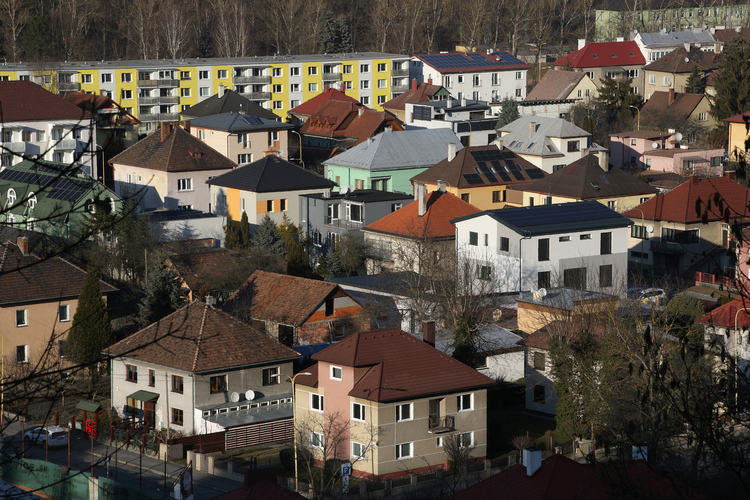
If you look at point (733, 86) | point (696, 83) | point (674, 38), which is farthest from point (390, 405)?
point (674, 38)

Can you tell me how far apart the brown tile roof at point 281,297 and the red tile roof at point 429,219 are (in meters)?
8.29

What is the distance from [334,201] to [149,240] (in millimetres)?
10116

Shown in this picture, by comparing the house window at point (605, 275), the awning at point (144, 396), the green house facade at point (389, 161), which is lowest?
the awning at point (144, 396)

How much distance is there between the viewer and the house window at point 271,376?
33000 mm

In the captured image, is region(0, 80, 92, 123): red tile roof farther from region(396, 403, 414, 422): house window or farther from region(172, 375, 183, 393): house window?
region(396, 403, 414, 422): house window

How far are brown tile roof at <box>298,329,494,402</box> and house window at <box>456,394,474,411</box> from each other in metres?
0.32

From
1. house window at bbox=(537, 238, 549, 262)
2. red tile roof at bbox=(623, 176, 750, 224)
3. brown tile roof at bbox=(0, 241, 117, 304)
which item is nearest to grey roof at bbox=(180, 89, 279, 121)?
red tile roof at bbox=(623, 176, 750, 224)

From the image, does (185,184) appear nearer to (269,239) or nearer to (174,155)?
(174,155)

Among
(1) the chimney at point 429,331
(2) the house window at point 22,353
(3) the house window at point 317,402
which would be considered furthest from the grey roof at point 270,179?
(3) the house window at point 317,402

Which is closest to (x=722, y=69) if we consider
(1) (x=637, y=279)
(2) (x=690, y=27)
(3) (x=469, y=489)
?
(2) (x=690, y=27)

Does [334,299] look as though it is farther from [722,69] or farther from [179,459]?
[722,69]

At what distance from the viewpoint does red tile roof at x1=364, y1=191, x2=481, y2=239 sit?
46.5m

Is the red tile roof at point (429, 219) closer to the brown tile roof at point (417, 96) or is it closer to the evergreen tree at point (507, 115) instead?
the evergreen tree at point (507, 115)

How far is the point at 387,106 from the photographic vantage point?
271ft
